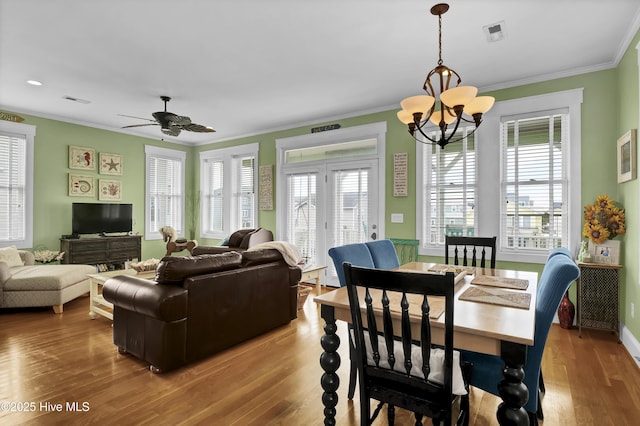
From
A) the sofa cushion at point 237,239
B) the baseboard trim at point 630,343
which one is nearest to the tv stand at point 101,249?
the sofa cushion at point 237,239

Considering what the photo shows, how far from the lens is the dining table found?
1398 millimetres

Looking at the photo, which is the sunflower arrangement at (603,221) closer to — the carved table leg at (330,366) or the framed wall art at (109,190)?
the carved table leg at (330,366)

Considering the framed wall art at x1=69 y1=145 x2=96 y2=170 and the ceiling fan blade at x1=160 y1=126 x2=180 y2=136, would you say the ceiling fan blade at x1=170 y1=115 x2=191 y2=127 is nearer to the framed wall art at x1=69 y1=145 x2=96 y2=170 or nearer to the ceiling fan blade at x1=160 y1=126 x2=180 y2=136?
the ceiling fan blade at x1=160 y1=126 x2=180 y2=136

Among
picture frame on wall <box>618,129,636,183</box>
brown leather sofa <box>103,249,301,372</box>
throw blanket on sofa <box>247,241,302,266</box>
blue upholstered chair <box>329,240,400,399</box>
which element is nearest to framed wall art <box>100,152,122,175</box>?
brown leather sofa <box>103,249,301,372</box>

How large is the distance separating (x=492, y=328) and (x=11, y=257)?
5.84 metres

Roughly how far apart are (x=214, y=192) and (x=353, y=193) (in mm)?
3463

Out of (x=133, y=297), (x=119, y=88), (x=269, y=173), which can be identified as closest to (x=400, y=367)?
(x=133, y=297)

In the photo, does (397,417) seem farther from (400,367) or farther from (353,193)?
(353,193)

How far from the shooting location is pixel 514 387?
141 cm

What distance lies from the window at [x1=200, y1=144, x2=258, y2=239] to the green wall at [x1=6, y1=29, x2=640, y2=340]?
217 mm

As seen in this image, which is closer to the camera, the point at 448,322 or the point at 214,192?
the point at 448,322

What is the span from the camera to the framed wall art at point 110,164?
20.4ft

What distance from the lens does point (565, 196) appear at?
3.87m

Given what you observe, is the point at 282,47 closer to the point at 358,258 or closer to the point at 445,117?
the point at 445,117
